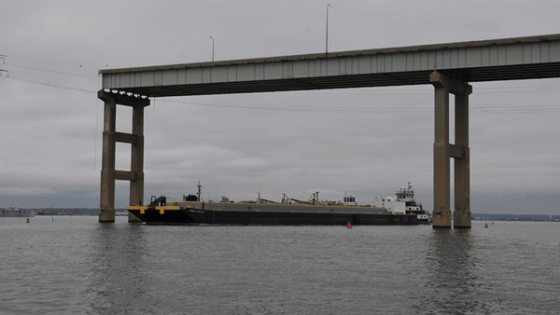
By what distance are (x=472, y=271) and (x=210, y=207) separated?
6260 cm

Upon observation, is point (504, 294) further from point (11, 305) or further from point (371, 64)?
point (371, 64)

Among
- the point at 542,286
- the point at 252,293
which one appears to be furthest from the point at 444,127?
the point at 252,293

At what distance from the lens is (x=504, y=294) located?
18766 mm

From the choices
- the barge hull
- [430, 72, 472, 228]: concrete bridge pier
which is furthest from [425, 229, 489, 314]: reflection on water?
the barge hull

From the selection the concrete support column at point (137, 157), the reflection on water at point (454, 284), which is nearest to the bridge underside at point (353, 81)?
the concrete support column at point (137, 157)

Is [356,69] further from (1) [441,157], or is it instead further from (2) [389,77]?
(1) [441,157]

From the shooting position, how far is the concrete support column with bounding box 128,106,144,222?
83.8 m

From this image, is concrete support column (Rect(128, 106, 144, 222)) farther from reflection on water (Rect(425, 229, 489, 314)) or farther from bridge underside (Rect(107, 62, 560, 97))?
reflection on water (Rect(425, 229, 489, 314))

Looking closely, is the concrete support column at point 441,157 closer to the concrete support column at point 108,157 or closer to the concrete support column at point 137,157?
the concrete support column at point 137,157

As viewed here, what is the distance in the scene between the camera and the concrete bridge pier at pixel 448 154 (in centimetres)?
6131

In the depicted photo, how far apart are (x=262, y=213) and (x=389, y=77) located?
33.1m

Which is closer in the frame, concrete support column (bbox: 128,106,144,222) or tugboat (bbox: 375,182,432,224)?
concrete support column (bbox: 128,106,144,222)

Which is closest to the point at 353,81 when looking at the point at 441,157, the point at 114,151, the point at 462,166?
the point at 441,157

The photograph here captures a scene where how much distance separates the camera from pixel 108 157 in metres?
79.2
